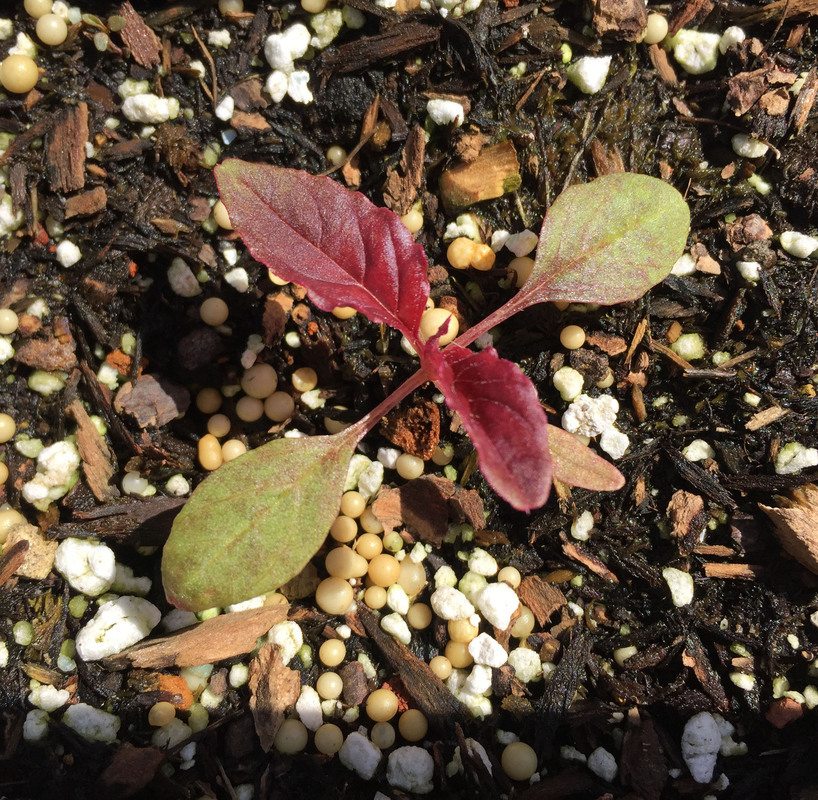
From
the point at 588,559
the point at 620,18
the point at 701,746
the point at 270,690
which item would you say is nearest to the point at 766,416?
the point at 588,559

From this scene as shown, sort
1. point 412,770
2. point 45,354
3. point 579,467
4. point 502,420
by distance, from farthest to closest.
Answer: point 45,354 < point 412,770 < point 579,467 < point 502,420

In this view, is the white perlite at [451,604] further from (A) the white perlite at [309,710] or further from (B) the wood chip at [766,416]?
(B) the wood chip at [766,416]

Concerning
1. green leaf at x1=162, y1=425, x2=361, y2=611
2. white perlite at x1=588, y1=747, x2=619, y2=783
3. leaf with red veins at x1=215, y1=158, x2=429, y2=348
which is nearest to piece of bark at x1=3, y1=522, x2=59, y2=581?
green leaf at x1=162, y1=425, x2=361, y2=611

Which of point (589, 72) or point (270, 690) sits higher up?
point (589, 72)

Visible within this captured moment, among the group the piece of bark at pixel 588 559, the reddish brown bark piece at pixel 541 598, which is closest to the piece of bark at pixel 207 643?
the reddish brown bark piece at pixel 541 598

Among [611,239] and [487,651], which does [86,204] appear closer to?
[611,239]

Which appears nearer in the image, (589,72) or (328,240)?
(328,240)
